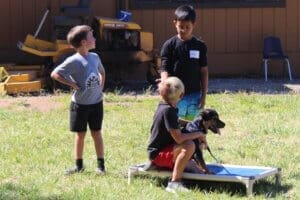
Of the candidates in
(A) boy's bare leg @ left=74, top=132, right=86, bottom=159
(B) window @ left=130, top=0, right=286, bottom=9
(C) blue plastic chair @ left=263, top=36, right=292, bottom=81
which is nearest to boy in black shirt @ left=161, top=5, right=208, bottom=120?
(A) boy's bare leg @ left=74, top=132, right=86, bottom=159

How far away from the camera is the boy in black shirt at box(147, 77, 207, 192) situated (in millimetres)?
6277

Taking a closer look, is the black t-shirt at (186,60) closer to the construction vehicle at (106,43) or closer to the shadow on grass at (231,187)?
the shadow on grass at (231,187)

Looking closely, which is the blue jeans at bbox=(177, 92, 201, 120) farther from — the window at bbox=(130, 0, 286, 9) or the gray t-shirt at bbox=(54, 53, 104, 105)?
the window at bbox=(130, 0, 286, 9)

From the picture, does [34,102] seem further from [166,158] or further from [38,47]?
[166,158]

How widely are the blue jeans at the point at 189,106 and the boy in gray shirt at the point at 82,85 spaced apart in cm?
80

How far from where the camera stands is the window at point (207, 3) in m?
14.6

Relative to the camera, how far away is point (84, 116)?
7.00m

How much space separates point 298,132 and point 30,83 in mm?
4909

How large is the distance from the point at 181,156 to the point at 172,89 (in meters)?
0.56

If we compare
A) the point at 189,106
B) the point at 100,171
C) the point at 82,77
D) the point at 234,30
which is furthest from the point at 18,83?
the point at 189,106

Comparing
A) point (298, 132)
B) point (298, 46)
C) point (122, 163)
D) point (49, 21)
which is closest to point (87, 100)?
point (122, 163)

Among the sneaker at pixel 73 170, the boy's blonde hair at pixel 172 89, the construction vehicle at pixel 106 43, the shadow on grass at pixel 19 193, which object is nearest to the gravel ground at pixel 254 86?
the construction vehicle at pixel 106 43

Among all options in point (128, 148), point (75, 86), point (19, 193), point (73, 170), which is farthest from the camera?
point (128, 148)

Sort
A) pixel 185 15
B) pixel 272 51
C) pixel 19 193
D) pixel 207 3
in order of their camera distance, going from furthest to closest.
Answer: pixel 207 3 → pixel 272 51 → pixel 185 15 → pixel 19 193
